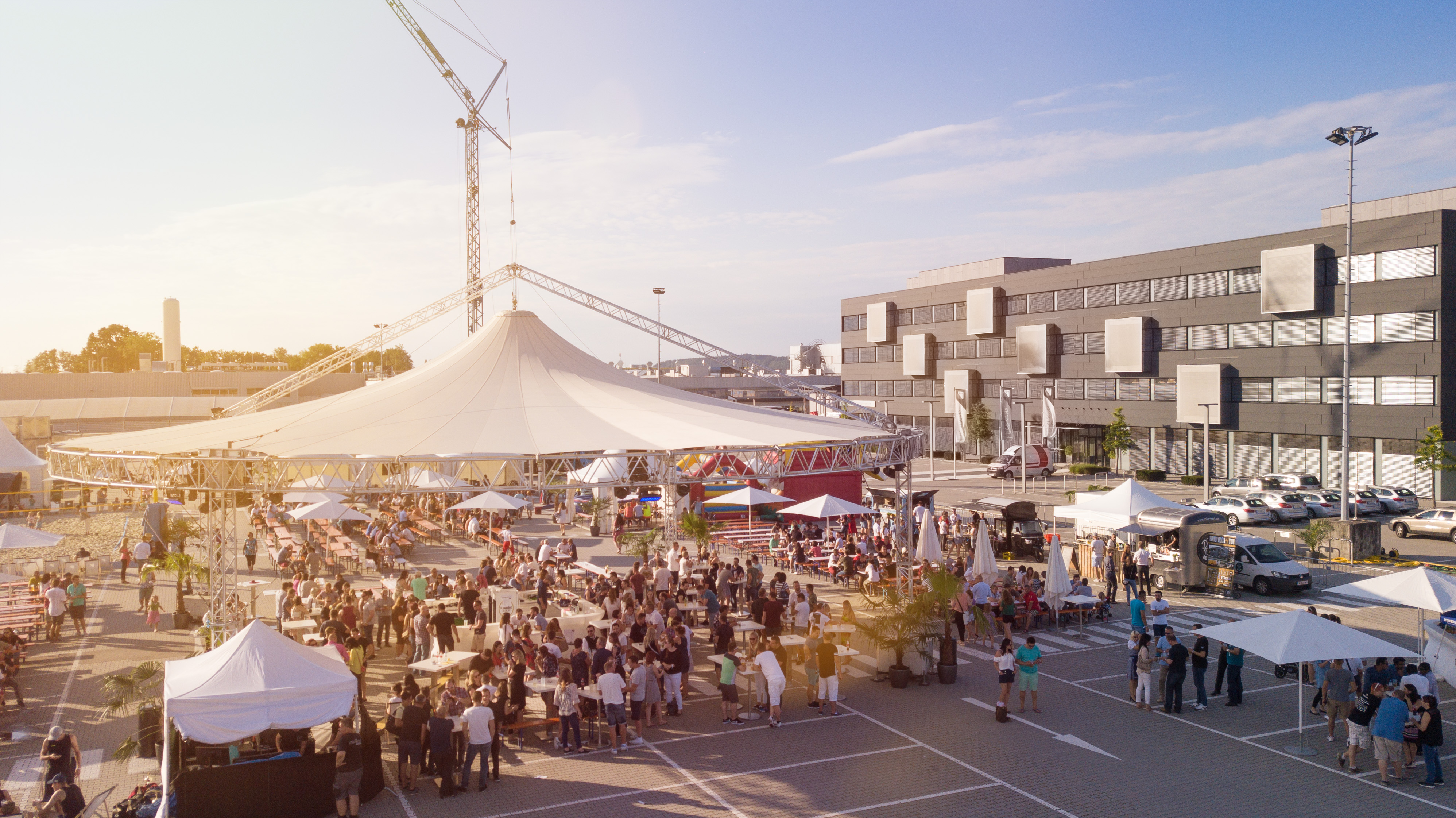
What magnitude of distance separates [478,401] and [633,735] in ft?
31.8

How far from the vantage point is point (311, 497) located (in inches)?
1411

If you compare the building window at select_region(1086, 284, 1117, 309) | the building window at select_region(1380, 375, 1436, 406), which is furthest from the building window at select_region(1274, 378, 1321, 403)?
the building window at select_region(1086, 284, 1117, 309)

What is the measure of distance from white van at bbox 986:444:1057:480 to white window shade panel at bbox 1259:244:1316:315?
13498 mm

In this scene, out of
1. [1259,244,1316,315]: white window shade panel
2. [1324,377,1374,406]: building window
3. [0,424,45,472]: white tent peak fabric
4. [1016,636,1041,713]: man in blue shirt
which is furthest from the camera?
[1259,244,1316,315]: white window shade panel

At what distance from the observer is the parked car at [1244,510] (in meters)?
34.2

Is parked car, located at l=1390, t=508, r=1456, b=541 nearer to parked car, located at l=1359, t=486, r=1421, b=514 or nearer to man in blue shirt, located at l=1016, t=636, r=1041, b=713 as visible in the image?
parked car, located at l=1359, t=486, r=1421, b=514

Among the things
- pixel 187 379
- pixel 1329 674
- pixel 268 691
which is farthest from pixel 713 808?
pixel 187 379

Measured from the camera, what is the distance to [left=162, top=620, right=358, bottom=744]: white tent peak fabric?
1034cm

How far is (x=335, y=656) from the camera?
41.0 ft

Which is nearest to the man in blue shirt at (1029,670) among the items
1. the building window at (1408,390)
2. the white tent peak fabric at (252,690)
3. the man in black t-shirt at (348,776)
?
the man in black t-shirt at (348,776)

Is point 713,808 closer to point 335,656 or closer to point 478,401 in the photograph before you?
point 335,656

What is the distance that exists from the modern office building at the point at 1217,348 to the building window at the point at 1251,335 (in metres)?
0.08

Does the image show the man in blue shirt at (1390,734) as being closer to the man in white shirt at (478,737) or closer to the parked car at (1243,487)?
the man in white shirt at (478,737)

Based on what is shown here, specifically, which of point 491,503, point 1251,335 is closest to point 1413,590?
point 491,503
